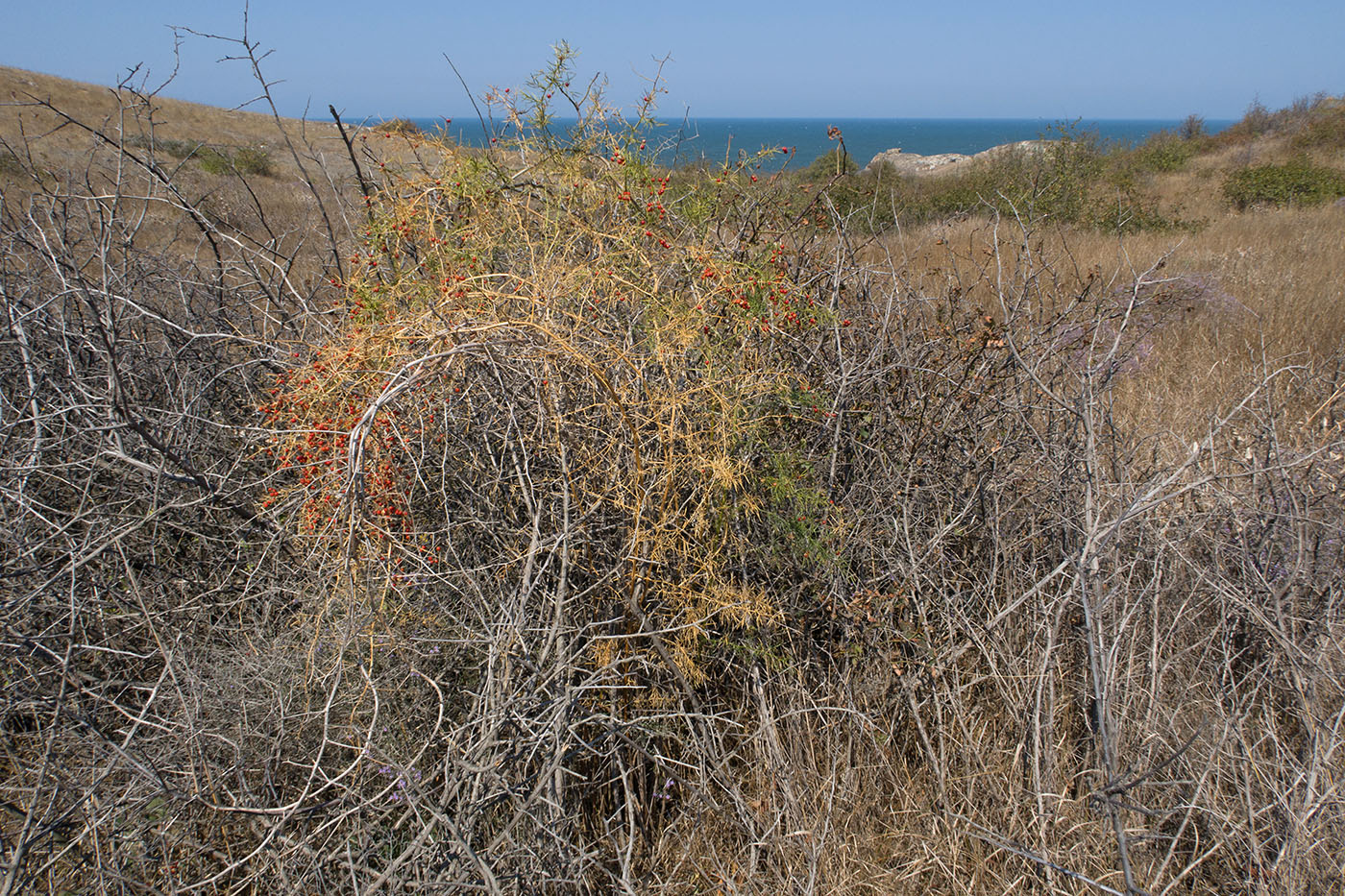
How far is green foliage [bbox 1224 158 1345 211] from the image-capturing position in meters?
11.4

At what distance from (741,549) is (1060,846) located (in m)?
1.17

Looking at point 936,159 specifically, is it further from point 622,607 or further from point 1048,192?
point 622,607

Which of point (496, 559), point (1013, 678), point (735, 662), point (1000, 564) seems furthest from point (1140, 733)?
point (496, 559)

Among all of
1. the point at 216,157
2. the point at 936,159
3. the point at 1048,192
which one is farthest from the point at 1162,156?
the point at 216,157

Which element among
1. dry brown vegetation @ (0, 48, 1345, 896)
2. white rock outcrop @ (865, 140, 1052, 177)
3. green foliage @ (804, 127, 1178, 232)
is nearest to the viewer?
dry brown vegetation @ (0, 48, 1345, 896)

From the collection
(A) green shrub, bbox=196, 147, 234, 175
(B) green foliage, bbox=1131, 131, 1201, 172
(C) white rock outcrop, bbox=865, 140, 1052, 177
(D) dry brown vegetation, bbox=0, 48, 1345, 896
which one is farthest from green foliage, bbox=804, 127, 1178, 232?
(D) dry brown vegetation, bbox=0, 48, 1345, 896

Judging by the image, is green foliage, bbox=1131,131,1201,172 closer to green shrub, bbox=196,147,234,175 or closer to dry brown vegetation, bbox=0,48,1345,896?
dry brown vegetation, bbox=0,48,1345,896

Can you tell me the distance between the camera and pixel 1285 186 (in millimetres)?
11648

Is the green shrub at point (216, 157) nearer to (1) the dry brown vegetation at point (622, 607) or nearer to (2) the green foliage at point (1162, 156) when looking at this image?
(1) the dry brown vegetation at point (622, 607)

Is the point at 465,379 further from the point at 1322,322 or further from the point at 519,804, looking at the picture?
the point at 1322,322

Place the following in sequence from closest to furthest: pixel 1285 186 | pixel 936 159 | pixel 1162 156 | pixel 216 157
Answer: pixel 216 157 < pixel 1285 186 < pixel 1162 156 < pixel 936 159

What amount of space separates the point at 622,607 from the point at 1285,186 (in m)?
14.9

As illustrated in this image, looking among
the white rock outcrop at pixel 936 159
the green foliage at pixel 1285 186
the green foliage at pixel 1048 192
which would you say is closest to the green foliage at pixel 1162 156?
the green foliage at pixel 1048 192

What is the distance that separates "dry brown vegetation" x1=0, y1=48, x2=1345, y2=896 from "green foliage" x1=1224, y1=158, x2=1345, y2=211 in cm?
1253
